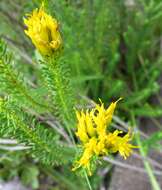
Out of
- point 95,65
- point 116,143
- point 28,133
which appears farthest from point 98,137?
point 95,65

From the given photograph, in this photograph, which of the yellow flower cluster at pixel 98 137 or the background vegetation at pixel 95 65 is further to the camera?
the background vegetation at pixel 95 65

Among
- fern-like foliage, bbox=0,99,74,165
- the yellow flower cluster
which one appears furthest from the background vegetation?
the yellow flower cluster

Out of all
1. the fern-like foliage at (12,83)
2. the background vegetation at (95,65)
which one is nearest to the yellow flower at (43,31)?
the fern-like foliage at (12,83)

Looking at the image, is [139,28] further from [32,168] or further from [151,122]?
[32,168]

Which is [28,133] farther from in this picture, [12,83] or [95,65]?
[95,65]

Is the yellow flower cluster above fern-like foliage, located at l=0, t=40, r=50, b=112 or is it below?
below

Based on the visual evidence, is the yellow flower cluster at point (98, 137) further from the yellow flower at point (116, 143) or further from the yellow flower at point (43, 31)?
the yellow flower at point (43, 31)

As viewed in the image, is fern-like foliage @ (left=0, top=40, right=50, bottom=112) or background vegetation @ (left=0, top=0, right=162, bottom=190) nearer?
fern-like foliage @ (left=0, top=40, right=50, bottom=112)

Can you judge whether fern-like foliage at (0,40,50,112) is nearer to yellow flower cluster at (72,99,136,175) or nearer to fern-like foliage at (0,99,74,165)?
fern-like foliage at (0,99,74,165)
